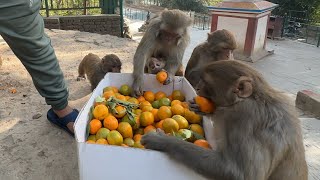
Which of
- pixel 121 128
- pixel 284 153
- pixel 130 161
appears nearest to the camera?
pixel 130 161

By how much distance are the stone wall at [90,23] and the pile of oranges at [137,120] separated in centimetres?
781

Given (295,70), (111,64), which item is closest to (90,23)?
(111,64)

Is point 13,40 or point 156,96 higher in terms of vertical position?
point 13,40

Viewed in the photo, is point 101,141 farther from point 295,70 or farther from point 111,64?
point 295,70

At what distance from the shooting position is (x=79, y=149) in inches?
77.5

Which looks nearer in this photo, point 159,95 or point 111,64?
point 159,95

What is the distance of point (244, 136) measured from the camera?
198 cm

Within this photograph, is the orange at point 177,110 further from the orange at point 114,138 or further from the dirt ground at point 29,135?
the dirt ground at point 29,135

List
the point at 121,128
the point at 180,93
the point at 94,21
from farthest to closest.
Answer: the point at 94,21, the point at 180,93, the point at 121,128

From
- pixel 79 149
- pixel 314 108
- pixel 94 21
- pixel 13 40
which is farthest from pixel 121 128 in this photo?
pixel 94 21

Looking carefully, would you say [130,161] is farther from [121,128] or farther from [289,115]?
[289,115]

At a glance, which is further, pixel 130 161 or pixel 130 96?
pixel 130 96

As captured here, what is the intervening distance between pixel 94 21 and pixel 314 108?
7293 millimetres

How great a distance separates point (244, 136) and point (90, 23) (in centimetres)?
914
